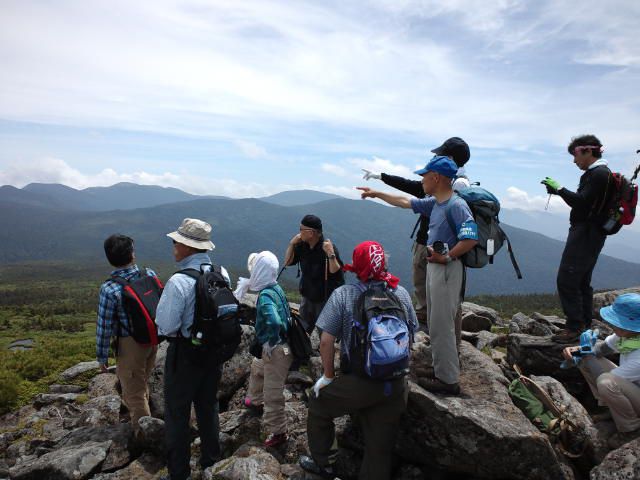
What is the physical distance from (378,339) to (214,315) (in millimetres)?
2545

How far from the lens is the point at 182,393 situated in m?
6.34

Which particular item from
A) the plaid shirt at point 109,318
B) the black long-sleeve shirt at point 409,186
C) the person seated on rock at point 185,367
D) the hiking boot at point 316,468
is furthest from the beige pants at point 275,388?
the black long-sleeve shirt at point 409,186

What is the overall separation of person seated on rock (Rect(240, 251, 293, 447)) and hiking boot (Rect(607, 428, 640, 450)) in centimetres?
503

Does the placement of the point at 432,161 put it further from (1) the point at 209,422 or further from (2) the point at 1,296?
(2) the point at 1,296

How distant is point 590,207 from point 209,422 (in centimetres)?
794

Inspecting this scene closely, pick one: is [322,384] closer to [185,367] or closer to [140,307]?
[185,367]

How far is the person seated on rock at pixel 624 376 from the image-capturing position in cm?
566

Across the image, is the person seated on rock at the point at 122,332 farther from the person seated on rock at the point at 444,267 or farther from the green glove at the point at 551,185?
the green glove at the point at 551,185

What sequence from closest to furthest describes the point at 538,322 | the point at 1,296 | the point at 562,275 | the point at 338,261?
the point at 562,275
the point at 338,261
the point at 538,322
the point at 1,296

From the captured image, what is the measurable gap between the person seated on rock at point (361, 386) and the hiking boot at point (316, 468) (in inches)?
20.0

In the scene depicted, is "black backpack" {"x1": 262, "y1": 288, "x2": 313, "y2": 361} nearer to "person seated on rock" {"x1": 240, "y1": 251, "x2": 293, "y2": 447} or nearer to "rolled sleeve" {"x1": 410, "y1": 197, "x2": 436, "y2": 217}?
"person seated on rock" {"x1": 240, "y1": 251, "x2": 293, "y2": 447}

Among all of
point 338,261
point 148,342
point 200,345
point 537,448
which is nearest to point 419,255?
point 338,261

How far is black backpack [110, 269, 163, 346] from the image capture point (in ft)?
23.6

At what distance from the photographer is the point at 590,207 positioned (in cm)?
767
